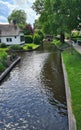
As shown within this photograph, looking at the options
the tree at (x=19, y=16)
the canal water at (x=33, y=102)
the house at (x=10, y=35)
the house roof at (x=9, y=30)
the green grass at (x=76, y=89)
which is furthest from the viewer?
the tree at (x=19, y=16)

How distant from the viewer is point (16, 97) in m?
20.2

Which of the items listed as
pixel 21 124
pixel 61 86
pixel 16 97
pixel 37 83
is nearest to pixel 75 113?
pixel 21 124

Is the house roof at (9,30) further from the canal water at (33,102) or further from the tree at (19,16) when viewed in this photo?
the tree at (19,16)

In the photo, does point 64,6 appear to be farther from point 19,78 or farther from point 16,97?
point 16,97

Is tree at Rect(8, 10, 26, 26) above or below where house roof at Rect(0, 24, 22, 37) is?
above

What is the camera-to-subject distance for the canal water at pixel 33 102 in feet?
48.9

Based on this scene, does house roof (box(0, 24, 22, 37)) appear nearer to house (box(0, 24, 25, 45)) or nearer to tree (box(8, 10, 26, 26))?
house (box(0, 24, 25, 45))

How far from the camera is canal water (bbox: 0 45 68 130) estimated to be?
1490cm

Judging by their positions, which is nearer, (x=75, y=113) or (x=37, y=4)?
(x=75, y=113)

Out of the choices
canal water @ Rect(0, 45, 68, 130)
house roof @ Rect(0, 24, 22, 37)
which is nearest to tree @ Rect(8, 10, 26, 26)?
house roof @ Rect(0, 24, 22, 37)

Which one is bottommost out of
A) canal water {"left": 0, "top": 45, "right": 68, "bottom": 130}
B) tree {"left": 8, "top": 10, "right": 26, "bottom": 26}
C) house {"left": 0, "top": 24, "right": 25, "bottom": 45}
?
canal water {"left": 0, "top": 45, "right": 68, "bottom": 130}

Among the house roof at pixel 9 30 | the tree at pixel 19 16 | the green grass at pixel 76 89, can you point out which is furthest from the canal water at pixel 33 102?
the tree at pixel 19 16

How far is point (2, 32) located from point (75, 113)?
57546mm

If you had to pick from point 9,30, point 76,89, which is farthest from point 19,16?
point 76,89
